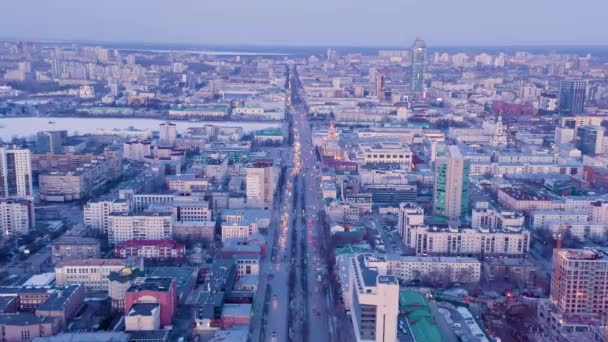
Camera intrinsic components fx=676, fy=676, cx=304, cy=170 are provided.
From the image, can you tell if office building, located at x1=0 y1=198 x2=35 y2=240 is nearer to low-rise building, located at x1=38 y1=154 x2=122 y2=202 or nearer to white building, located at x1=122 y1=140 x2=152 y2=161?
low-rise building, located at x1=38 y1=154 x2=122 y2=202

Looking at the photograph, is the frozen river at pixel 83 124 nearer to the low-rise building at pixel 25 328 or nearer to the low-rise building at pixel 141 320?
the low-rise building at pixel 25 328

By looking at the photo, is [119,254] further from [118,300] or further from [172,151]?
[172,151]

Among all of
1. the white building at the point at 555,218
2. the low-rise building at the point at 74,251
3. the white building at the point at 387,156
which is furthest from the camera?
the white building at the point at 387,156

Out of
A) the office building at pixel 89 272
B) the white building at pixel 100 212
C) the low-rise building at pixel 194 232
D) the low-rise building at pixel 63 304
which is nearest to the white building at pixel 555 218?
the low-rise building at pixel 194 232

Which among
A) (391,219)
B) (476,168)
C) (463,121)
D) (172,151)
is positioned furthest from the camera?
(463,121)

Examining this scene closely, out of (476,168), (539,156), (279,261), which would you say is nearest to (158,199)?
(279,261)

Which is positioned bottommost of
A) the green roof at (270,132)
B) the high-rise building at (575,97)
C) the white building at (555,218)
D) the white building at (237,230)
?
the white building at (237,230)
